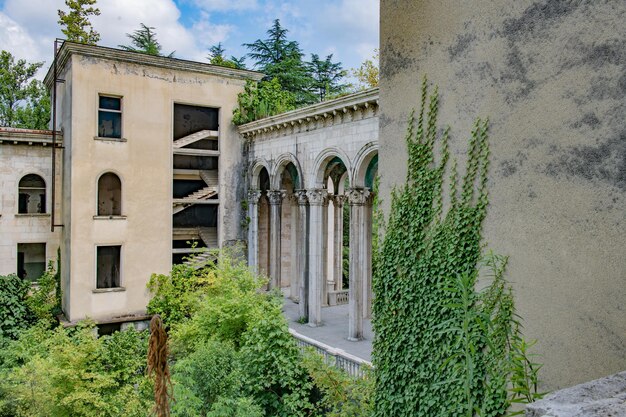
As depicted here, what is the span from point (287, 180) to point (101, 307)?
1086 centimetres

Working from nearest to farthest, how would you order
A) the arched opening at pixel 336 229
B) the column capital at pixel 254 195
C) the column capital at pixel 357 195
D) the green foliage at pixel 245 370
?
1. the green foliage at pixel 245 370
2. the column capital at pixel 357 195
3. the column capital at pixel 254 195
4. the arched opening at pixel 336 229

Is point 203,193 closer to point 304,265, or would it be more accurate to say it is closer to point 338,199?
point 304,265

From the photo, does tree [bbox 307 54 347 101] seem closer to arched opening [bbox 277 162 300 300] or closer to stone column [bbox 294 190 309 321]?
arched opening [bbox 277 162 300 300]

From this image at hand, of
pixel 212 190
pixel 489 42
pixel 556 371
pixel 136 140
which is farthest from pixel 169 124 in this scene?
pixel 556 371

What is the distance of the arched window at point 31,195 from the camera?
64.9 feet

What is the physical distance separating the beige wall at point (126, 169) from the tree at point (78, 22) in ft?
41.2

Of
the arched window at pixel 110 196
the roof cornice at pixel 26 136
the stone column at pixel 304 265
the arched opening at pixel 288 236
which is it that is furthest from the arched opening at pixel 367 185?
the roof cornice at pixel 26 136

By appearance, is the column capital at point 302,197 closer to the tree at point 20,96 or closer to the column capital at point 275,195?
the column capital at point 275,195

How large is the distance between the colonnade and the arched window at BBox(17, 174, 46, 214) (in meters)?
8.93

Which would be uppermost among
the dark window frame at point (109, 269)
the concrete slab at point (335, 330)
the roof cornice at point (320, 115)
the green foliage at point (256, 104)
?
the green foliage at point (256, 104)

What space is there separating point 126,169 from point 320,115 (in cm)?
859

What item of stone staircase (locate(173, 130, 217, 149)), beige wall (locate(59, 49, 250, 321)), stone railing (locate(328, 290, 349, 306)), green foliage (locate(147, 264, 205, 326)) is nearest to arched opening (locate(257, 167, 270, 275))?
stone railing (locate(328, 290, 349, 306))

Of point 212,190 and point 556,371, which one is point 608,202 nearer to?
point 556,371

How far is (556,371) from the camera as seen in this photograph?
550 cm
